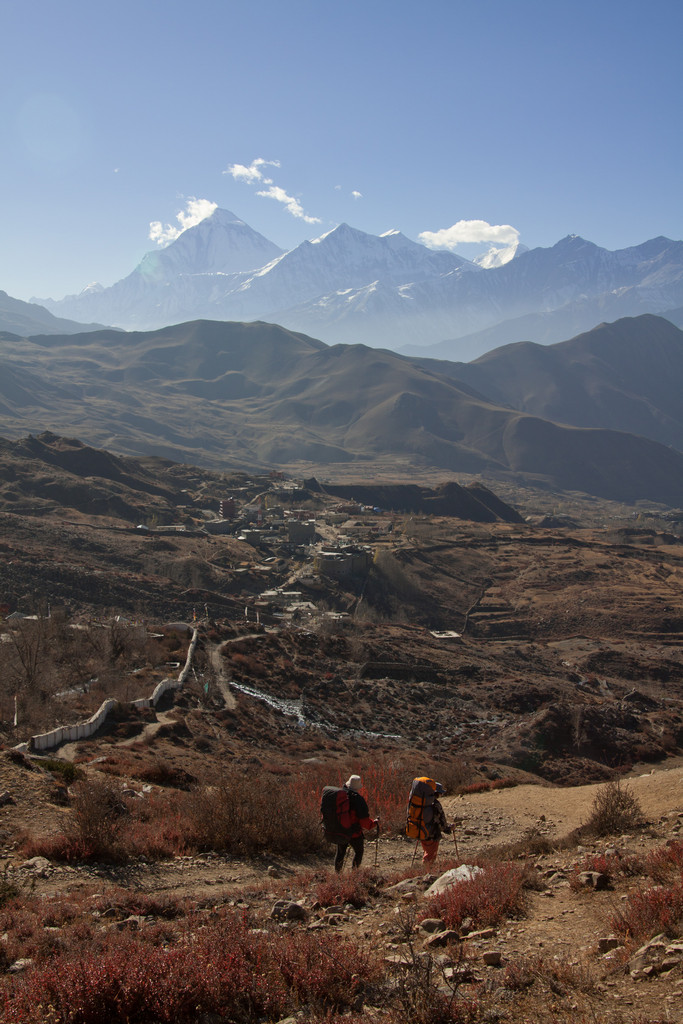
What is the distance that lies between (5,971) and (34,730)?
44.1 ft

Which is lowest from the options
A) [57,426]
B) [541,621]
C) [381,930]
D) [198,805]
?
[541,621]

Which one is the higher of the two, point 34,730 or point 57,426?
point 57,426

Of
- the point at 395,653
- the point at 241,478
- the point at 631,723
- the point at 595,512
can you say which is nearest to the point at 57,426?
the point at 241,478

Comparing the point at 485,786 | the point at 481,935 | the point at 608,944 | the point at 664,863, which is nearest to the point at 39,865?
the point at 481,935

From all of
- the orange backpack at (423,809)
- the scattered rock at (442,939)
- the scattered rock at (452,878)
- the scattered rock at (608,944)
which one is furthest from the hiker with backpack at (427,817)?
the scattered rock at (608,944)

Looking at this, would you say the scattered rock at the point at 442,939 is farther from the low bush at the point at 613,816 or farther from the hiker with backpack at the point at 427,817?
the low bush at the point at 613,816

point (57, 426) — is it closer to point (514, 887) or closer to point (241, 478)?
point (241, 478)

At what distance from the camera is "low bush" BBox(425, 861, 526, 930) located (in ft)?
18.8

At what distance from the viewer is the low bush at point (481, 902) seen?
572 centimetres

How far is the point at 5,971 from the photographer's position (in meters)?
4.88

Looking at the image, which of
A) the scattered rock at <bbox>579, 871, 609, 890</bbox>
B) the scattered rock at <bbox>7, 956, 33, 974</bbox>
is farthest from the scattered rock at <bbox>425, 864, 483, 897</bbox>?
the scattered rock at <bbox>7, 956, 33, 974</bbox>

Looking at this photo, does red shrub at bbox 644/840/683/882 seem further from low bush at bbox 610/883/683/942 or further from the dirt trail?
the dirt trail

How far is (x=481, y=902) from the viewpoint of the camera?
5.88 meters

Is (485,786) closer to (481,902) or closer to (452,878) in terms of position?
(452,878)
